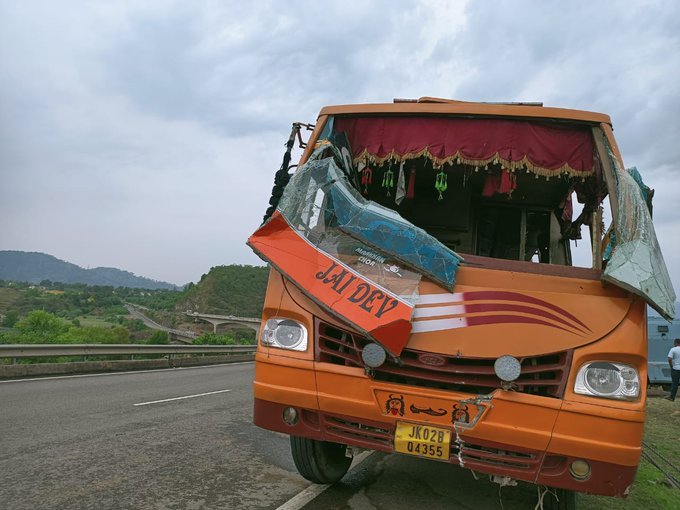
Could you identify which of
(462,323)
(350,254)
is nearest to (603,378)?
(462,323)

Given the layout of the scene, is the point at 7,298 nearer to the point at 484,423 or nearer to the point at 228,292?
the point at 228,292

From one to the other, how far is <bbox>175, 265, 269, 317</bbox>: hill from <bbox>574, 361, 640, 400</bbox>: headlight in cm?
7398

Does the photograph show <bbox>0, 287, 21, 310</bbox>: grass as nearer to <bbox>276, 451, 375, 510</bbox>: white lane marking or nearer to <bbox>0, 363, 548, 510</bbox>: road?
<bbox>0, 363, 548, 510</bbox>: road

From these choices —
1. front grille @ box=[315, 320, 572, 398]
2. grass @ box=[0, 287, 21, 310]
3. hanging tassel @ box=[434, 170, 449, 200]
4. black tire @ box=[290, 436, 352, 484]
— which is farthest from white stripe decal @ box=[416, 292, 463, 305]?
grass @ box=[0, 287, 21, 310]

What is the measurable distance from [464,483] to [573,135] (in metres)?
2.95

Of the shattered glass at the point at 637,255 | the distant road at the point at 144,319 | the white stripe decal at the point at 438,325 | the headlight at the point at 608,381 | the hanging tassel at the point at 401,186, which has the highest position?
the hanging tassel at the point at 401,186

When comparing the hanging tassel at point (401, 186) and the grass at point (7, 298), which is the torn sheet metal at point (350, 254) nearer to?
the hanging tassel at point (401, 186)

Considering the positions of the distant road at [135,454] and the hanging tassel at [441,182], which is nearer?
the distant road at [135,454]

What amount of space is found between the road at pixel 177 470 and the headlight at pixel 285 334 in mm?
1121

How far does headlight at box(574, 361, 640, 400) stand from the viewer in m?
2.79

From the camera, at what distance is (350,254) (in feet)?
11.0

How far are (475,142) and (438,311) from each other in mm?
1626

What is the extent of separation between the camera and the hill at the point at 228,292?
3197 inches

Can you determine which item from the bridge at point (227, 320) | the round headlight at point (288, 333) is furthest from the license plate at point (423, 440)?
the bridge at point (227, 320)
